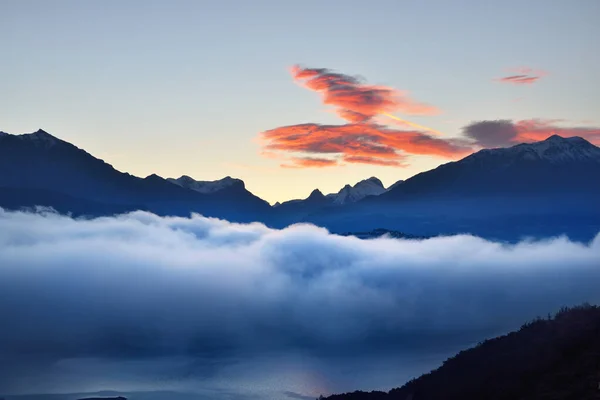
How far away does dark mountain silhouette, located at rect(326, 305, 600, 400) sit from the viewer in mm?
121250

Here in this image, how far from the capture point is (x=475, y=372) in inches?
6895

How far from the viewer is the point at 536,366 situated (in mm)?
142500

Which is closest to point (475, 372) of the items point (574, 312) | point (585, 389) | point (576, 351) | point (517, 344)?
point (517, 344)

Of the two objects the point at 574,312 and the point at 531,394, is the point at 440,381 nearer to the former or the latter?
the point at 574,312

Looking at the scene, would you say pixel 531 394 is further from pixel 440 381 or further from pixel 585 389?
pixel 440 381

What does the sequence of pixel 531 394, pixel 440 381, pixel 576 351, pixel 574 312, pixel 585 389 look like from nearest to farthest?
pixel 585 389 < pixel 531 394 < pixel 576 351 < pixel 574 312 < pixel 440 381

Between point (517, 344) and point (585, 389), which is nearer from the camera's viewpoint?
point (585, 389)

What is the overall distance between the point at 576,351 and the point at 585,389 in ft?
102

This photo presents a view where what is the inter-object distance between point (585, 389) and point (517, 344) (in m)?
69.0

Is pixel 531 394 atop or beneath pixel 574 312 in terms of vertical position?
beneath

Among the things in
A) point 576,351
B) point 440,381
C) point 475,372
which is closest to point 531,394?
point 576,351

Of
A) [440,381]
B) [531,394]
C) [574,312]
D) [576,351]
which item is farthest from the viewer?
[440,381]

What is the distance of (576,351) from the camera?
13725 centimetres

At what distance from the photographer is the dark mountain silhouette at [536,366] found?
398 ft
